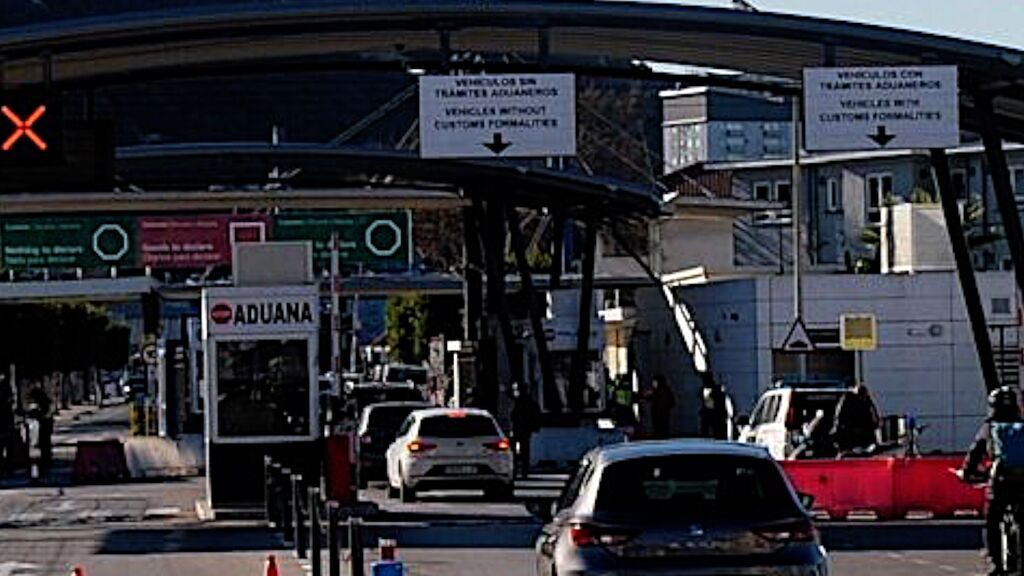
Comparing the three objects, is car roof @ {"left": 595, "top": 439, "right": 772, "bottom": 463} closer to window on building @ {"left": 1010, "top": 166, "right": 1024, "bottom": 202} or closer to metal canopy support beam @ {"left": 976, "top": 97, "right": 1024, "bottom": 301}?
metal canopy support beam @ {"left": 976, "top": 97, "right": 1024, "bottom": 301}

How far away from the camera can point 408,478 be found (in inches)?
1454

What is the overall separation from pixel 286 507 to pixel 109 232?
39513 mm

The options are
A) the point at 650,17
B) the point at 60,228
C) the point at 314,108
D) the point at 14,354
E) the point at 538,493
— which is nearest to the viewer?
the point at 650,17

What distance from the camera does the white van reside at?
3678 centimetres

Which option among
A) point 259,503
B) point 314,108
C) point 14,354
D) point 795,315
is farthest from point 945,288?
point 314,108

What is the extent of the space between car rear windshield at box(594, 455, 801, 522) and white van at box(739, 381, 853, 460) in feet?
66.7

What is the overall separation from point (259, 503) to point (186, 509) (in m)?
3.84

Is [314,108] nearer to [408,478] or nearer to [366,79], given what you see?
[366,79]

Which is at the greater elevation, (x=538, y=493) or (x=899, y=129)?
(x=899, y=129)

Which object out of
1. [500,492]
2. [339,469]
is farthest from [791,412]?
[339,469]

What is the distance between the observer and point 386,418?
4388cm

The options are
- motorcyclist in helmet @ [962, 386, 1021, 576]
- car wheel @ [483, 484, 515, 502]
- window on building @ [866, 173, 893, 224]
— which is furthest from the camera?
window on building @ [866, 173, 893, 224]

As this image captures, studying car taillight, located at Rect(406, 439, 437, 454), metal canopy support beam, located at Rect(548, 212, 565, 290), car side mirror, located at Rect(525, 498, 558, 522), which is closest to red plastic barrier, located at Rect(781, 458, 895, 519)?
car taillight, located at Rect(406, 439, 437, 454)

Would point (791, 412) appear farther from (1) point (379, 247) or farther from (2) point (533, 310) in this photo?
(1) point (379, 247)
